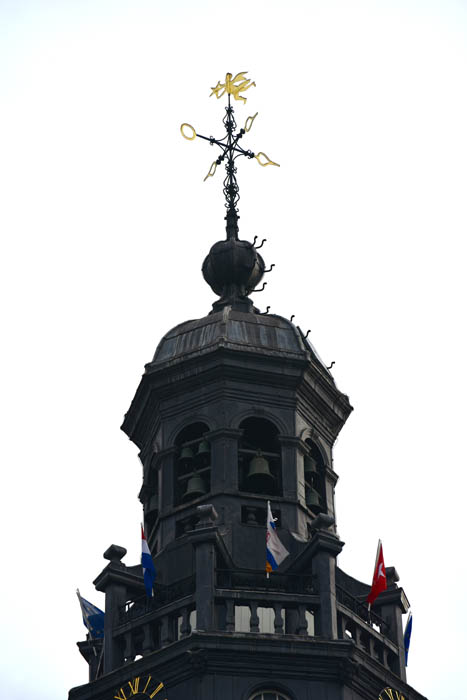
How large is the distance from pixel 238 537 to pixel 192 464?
3962 mm

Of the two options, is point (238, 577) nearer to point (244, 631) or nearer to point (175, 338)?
point (244, 631)

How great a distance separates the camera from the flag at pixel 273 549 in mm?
61688

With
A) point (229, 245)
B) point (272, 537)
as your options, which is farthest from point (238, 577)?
point (229, 245)

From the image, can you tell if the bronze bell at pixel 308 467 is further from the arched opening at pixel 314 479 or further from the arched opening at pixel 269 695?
the arched opening at pixel 269 695

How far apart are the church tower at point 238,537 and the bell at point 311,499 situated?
1.6 inches

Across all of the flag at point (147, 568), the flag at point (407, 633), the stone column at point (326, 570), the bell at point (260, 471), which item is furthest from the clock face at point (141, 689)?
the flag at point (407, 633)

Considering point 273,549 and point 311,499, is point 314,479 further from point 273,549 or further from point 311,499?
point 273,549

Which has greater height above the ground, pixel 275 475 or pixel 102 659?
pixel 275 475

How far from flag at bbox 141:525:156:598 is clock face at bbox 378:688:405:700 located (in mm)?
6841

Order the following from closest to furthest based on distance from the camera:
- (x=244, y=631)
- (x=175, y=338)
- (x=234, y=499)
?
1. (x=244, y=631)
2. (x=234, y=499)
3. (x=175, y=338)

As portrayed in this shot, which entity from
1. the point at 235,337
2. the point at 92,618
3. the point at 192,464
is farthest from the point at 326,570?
the point at 235,337

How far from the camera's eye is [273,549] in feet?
203

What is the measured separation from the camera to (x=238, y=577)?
204ft

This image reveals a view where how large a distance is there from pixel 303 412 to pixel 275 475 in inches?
111
